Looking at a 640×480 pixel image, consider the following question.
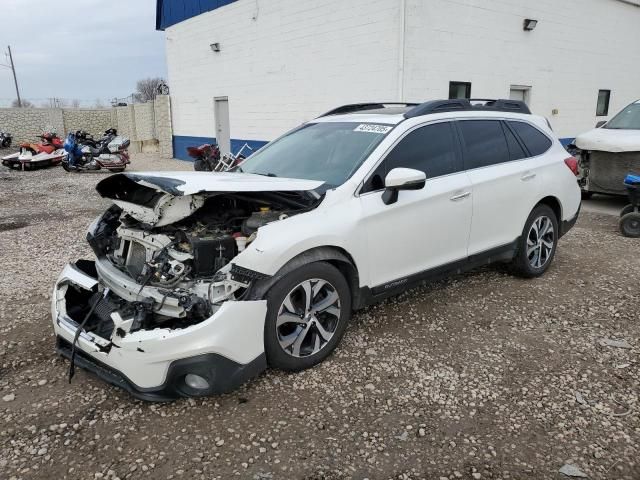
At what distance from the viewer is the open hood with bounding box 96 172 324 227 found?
3135mm

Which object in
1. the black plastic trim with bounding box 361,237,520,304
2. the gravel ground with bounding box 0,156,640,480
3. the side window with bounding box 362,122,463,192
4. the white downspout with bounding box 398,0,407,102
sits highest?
the white downspout with bounding box 398,0,407,102

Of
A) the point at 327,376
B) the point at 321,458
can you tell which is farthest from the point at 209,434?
the point at 327,376

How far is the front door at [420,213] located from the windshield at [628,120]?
246 inches

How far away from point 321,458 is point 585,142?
799 centimetres

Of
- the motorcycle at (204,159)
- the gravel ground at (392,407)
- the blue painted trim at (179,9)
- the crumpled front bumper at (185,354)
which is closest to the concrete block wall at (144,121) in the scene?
the blue painted trim at (179,9)

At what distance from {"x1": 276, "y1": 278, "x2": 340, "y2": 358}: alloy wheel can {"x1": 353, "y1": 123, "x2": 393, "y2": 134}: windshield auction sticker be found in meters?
1.38

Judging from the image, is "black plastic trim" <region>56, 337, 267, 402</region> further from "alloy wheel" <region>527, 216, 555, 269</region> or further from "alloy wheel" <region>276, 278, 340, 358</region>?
"alloy wheel" <region>527, 216, 555, 269</region>

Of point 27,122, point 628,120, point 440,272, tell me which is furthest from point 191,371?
point 27,122

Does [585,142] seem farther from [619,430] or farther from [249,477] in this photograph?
[249,477]

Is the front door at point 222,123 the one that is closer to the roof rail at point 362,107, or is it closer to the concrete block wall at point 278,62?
the concrete block wall at point 278,62

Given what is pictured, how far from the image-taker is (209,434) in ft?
9.34

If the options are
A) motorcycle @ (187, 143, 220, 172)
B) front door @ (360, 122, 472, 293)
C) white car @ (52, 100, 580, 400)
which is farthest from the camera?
motorcycle @ (187, 143, 220, 172)

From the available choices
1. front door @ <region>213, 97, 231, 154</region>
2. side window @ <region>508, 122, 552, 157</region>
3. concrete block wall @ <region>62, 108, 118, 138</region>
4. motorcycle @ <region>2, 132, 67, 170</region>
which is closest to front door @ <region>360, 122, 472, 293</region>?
side window @ <region>508, 122, 552, 157</region>

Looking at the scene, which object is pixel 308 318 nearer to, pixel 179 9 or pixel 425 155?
pixel 425 155
